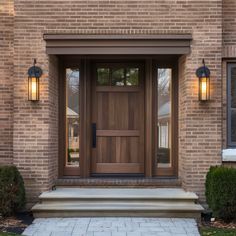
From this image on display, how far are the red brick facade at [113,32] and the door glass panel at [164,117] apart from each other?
0.88 m

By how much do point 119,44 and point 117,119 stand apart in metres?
1.72

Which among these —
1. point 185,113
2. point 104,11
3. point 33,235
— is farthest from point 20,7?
point 33,235

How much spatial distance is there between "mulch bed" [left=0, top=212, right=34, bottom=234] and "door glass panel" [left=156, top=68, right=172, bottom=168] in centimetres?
295

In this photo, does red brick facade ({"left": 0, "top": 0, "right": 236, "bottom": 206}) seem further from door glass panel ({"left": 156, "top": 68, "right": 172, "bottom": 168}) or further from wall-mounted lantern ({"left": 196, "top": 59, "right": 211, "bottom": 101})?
door glass panel ({"left": 156, "top": 68, "right": 172, "bottom": 168})

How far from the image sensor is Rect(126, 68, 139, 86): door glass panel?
959 centimetres

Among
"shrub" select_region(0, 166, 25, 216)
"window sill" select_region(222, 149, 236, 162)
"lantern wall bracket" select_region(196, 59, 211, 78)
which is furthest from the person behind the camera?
"window sill" select_region(222, 149, 236, 162)

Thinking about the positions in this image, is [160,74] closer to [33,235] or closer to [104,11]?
[104,11]

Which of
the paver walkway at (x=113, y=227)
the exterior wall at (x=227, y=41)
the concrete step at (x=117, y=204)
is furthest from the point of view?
the exterior wall at (x=227, y=41)

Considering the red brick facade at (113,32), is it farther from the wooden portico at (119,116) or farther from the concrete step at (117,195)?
the wooden portico at (119,116)

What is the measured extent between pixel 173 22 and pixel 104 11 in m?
1.34

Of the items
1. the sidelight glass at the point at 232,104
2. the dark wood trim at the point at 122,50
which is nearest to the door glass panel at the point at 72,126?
the dark wood trim at the point at 122,50

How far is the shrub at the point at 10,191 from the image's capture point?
7.75m

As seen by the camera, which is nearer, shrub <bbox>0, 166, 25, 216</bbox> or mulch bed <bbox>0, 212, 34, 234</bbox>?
mulch bed <bbox>0, 212, 34, 234</bbox>

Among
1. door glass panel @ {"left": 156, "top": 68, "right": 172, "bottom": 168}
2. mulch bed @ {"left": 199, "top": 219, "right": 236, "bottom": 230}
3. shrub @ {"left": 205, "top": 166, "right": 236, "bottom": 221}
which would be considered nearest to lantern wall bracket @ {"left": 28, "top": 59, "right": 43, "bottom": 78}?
door glass panel @ {"left": 156, "top": 68, "right": 172, "bottom": 168}
